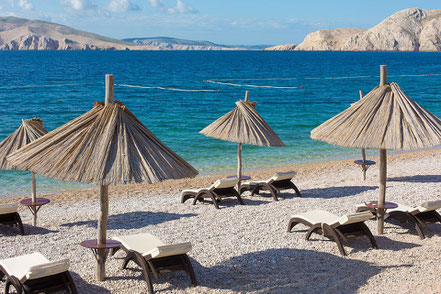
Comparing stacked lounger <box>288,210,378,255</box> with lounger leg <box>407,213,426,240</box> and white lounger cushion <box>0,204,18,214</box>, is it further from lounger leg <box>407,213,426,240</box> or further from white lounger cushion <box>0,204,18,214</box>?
white lounger cushion <box>0,204,18,214</box>

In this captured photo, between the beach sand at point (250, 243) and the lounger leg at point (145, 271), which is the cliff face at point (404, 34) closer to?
the beach sand at point (250, 243)

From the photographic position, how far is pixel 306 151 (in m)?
18.7

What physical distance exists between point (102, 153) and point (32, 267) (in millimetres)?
1303

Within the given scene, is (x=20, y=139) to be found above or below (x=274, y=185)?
above

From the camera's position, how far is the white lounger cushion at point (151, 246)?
5422 millimetres

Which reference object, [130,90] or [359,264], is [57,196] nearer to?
[359,264]

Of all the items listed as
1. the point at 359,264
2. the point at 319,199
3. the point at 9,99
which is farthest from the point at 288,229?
the point at 9,99

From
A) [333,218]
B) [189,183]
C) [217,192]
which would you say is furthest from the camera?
[189,183]

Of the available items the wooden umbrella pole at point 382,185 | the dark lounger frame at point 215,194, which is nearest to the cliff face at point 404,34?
the dark lounger frame at point 215,194

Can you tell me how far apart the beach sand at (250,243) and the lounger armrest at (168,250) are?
393mm

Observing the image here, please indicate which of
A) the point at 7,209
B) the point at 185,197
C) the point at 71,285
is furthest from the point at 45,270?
the point at 185,197

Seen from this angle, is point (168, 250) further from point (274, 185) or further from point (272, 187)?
point (274, 185)

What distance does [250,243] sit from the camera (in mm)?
7066

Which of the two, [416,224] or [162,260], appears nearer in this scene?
[162,260]
